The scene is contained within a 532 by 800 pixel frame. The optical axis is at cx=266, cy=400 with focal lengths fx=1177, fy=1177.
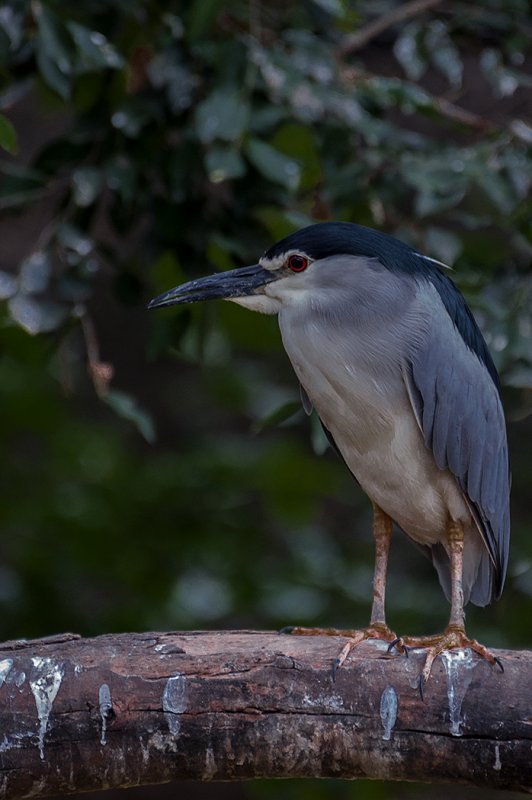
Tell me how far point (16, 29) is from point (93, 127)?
1.08ft

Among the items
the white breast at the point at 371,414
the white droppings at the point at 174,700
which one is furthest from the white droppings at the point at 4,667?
the white breast at the point at 371,414

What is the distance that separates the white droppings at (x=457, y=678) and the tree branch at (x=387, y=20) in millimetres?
1889

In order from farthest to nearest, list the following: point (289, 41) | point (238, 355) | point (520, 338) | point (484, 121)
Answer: point (238, 355), point (484, 121), point (289, 41), point (520, 338)

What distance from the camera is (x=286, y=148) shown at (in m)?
3.38

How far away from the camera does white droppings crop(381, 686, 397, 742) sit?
8.07ft

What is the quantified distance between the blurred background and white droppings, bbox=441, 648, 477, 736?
769 millimetres

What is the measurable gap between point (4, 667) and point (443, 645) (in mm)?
997

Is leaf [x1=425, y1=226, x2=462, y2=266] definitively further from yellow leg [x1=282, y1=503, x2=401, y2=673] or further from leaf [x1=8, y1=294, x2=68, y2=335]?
leaf [x1=8, y1=294, x2=68, y2=335]

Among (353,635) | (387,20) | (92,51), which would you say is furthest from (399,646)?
(387,20)

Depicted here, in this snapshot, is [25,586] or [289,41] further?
[25,586]

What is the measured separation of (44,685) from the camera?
8.20 ft

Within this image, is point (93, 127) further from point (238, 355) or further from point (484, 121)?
point (238, 355)

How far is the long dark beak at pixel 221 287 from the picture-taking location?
9.82 ft

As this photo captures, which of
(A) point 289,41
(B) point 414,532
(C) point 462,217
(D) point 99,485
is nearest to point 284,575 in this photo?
(D) point 99,485
